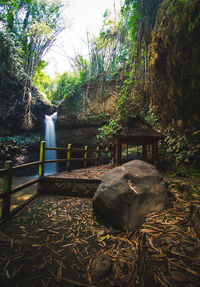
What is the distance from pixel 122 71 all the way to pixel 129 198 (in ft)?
38.9

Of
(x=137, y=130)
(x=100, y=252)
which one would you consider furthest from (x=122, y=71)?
(x=100, y=252)

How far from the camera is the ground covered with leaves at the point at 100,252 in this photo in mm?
1188

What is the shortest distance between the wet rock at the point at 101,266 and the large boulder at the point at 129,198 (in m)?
0.68

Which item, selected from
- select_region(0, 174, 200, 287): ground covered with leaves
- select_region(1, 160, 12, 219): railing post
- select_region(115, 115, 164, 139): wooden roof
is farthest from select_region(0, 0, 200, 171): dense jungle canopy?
select_region(1, 160, 12, 219): railing post

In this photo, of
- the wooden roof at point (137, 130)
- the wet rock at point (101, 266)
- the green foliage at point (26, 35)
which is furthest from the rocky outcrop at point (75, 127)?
the wet rock at point (101, 266)

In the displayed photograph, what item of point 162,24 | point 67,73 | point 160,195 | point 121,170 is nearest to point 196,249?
point 160,195

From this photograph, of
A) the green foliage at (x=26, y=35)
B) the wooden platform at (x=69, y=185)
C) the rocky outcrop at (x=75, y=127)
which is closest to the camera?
the wooden platform at (x=69, y=185)

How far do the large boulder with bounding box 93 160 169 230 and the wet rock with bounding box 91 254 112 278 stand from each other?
0.68m

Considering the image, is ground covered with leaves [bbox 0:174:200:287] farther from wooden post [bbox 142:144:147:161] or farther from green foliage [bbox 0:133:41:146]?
green foliage [bbox 0:133:41:146]

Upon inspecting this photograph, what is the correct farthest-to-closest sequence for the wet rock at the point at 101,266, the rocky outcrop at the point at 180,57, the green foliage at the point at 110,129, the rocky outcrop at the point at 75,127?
the rocky outcrop at the point at 75,127 < the green foliage at the point at 110,129 < the rocky outcrop at the point at 180,57 < the wet rock at the point at 101,266

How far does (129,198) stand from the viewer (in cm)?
229

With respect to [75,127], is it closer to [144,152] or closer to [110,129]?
[110,129]

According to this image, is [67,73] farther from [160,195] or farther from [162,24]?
[160,195]

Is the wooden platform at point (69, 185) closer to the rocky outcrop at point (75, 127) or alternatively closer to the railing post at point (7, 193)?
the railing post at point (7, 193)
